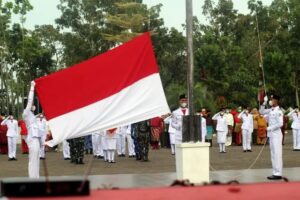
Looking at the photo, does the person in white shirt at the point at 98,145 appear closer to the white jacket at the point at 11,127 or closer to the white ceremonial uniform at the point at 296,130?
the white jacket at the point at 11,127

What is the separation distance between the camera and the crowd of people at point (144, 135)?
1339cm

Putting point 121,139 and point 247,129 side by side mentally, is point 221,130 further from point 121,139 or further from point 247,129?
point 121,139

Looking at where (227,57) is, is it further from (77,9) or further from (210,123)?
(77,9)

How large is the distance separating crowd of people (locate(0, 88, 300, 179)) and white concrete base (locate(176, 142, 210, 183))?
0.34m

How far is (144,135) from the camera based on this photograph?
65.3ft

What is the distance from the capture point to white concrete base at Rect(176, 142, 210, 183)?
11094mm

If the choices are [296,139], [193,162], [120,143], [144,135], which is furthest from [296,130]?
[193,162]

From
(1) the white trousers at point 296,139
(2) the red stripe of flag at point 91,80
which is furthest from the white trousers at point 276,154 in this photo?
(1) the white trousers at point 296,139

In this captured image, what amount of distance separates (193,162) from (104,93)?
4639 mm

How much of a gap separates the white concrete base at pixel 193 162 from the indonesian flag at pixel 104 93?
373 centimetres

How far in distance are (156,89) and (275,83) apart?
37.5 metres

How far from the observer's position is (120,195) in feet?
13.7

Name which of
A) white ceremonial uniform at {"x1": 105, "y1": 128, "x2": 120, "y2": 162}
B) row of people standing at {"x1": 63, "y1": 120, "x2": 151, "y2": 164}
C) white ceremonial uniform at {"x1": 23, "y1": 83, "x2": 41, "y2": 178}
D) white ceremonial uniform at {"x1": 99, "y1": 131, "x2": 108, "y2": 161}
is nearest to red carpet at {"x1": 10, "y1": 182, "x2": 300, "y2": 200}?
white ceremonial uniform at {"x1": 23, "y1": 83, "x2": 41, "y2": 178}

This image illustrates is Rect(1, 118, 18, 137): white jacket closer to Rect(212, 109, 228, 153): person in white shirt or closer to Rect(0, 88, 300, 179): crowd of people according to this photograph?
Rect(0, 88, 300, 179): crowd of people
